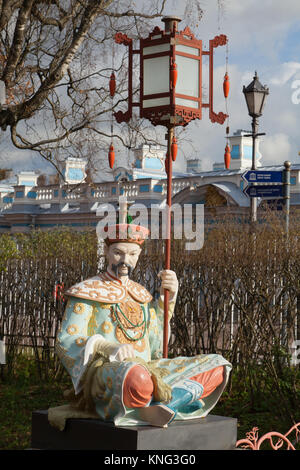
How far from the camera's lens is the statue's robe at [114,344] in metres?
4.90

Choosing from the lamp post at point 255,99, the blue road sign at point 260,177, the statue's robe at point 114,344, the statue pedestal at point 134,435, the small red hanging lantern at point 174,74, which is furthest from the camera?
the lamp post at point 255,99

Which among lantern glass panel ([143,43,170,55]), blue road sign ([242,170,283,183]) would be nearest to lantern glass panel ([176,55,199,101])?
lantern glass panel ([143,43,170,55])

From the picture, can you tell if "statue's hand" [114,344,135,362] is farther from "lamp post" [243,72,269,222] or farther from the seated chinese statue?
"lamp post" [243,72,269,222]

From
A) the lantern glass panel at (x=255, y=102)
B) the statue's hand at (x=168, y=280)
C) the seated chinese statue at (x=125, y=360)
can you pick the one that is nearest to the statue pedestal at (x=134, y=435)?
the seated chinese statue at (x=125, y=360)

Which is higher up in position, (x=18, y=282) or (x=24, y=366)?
(x=18, y=282)

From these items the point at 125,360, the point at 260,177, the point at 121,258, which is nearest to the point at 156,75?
the point at 121,258

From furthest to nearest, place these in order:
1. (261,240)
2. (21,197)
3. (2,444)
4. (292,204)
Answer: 1. (21,197)
2. (292,204)
3. (261,240)
4. (2,444)

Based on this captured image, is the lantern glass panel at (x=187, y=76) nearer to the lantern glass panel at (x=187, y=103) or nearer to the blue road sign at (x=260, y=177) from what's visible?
the lantern glass panel at (x=187, y=103)

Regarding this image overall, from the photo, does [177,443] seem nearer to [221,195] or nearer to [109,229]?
[109,229]

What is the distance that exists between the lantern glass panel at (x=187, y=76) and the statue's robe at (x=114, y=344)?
152 centimetres

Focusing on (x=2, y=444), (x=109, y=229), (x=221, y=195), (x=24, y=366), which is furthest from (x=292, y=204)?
(x=109, y=229)

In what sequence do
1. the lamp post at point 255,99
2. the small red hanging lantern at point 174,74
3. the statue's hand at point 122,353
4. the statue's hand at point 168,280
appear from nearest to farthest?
the statue's hand at point 122,353 → the statue's hand at point 168,280 → the small red hanging lantern at point 174,74 → the lamp post at point 255,99

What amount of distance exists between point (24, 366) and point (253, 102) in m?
5.17
